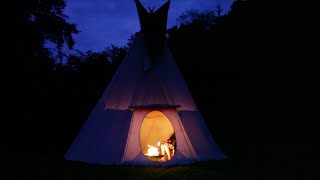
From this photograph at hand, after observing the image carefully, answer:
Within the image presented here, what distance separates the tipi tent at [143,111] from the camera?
30.8 feet

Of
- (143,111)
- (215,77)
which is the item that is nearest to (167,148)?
(143,111)

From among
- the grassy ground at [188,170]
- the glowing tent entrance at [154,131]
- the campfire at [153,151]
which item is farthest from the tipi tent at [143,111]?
the glowing tent entrance at [154,131]

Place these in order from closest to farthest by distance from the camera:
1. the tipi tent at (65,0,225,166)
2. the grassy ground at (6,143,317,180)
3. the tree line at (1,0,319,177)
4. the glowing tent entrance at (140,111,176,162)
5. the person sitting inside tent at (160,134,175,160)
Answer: the grassy ground at (6,143,317,180) → the tipi tent at (65,0,225,166) → the person sitting inside tent at (160,134,175,160) → the glowing tent entrance at (140,111,176,162) → the tree line at (1,0,319,177)

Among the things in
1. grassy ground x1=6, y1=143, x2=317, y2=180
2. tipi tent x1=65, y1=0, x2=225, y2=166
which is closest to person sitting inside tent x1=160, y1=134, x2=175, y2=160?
tipi tent x1=65, y1=0, x2=225, y2=166

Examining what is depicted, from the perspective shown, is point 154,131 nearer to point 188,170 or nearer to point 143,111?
point 143,111

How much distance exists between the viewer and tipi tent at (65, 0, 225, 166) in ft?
30.8

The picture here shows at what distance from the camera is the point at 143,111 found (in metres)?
9.59

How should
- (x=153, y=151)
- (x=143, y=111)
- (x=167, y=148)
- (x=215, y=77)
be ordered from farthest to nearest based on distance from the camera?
(x=215, y=77), (x=153, y=151), (x=167, y=148), (x=143, y=111)

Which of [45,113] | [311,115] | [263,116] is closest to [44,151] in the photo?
[45,113]

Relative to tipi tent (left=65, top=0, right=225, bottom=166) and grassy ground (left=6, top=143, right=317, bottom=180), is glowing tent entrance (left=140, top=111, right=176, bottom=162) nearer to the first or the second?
tipi tent (left=65, top=0, right=225, bottom=166)

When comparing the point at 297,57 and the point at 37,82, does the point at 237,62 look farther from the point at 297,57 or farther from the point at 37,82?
the point at 37,82

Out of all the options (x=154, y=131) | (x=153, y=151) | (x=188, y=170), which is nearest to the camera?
(x=188, y=170)

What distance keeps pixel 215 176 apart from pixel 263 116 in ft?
40.6

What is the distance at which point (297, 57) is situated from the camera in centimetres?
2258
